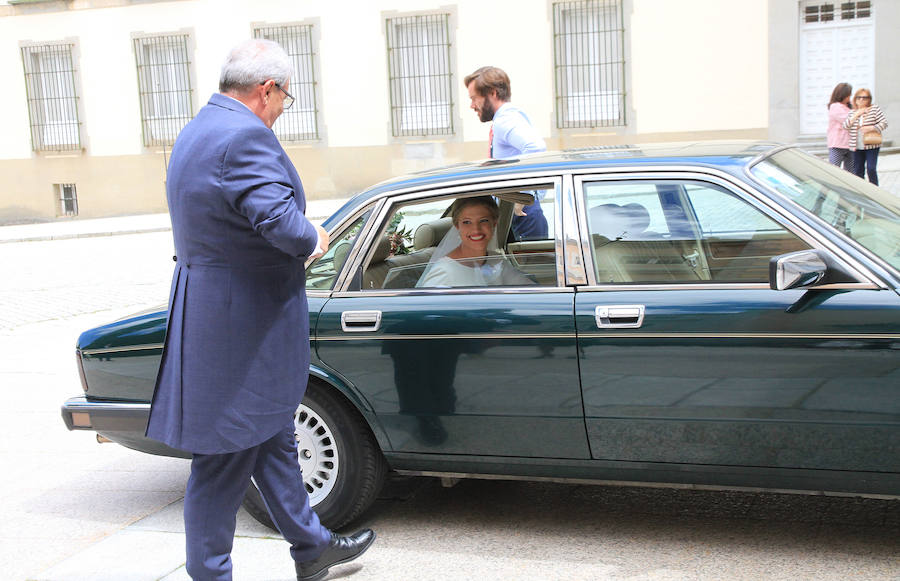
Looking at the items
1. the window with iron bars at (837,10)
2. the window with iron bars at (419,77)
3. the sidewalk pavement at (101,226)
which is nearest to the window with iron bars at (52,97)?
the sidewalk pavement at (101,226)

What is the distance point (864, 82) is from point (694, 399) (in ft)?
59.0

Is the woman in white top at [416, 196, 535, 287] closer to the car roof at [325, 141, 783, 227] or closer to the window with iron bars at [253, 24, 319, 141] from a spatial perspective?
the car roof at [325, 141, 783, 227]

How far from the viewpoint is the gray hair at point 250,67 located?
11.0 ft

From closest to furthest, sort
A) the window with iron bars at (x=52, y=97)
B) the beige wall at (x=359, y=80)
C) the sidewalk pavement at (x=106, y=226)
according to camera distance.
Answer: the beige wall at (x=359, y=80) → the sidewalk pavement at (x=106, y=226) → the window with iron bars at (x=52, y=97)

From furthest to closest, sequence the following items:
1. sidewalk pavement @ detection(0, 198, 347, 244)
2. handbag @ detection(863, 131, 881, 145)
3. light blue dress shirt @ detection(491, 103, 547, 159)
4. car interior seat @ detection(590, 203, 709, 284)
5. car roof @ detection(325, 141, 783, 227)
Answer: sidewalk pavement @ detection(0, 198, 347, 244)
handbag @ detection(863, 131, 881, 145)
light blue dress shirt @ detection(491, 103, 547, 159)
car roof @ detection(325, 141, 783, 227)
car interior seat @ detection(590, 203, 709, 284)

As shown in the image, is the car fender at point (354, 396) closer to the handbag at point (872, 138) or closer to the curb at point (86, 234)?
the handbag at point (872, 138)

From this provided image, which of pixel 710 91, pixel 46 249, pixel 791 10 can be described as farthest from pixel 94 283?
pixel 791 10

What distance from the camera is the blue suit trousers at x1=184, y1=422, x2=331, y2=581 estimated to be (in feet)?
11.2

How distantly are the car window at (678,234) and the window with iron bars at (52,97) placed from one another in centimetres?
2338

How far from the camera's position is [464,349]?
4.00 meters

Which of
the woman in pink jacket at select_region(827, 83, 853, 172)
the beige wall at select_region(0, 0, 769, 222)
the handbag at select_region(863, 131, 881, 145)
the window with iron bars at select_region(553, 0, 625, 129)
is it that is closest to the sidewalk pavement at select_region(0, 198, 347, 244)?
the beige wall at select_region(0, 0, 769, 222)

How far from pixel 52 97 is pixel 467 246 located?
23604 mm

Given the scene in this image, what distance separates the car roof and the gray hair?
111 centimetres

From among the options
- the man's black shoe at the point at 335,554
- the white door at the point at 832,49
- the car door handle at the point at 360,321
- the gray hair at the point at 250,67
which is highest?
the white door at the point at 832,49
